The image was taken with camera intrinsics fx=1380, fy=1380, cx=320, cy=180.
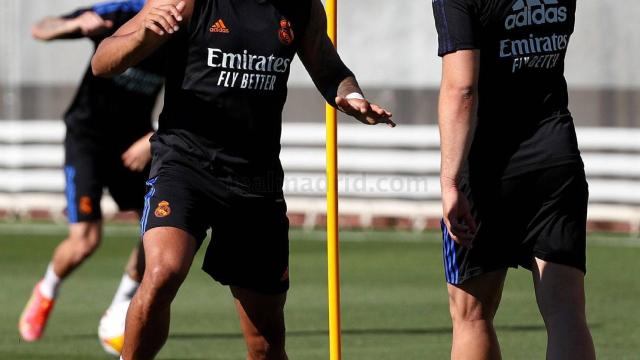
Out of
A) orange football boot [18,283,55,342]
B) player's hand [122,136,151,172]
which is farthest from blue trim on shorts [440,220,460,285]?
orange football boot [18,283,55,342]

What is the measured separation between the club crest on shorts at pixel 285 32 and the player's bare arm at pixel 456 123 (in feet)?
3.36

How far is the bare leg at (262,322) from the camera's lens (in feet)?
21.0

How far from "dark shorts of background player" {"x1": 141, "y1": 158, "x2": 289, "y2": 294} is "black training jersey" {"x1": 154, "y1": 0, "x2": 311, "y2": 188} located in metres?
0.10

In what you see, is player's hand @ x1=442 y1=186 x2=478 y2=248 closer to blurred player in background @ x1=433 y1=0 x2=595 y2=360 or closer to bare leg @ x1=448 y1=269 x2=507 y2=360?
blurred player in background @ x1=433 y1=0 x2=595 y2=360

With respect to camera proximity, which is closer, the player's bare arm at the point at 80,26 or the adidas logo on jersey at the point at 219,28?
the adidas logo on jersey at the point at 219,28

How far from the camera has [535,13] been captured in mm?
5594

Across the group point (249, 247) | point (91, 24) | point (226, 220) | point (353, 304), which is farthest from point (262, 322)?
point (353, 304)

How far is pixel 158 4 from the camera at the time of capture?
5984 mm

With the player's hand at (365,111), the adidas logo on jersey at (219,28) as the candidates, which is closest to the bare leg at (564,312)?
the player's hand at (365,111)

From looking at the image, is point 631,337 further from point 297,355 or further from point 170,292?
point 170,292

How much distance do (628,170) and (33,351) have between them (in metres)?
8.37

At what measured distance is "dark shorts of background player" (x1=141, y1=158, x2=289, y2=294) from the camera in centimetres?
616

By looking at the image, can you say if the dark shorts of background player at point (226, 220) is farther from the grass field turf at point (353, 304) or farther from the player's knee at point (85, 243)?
the player's knee at point (85, 243)

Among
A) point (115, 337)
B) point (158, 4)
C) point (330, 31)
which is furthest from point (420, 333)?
point (158, 4)
